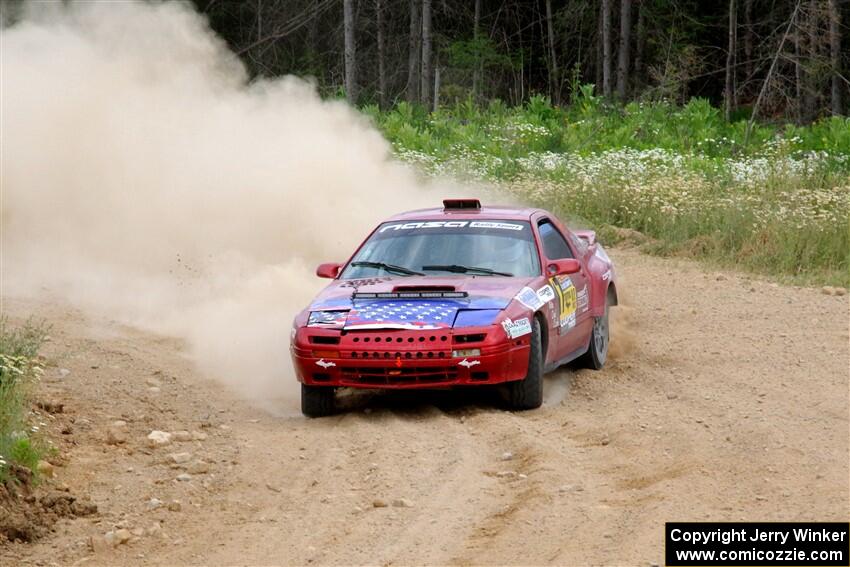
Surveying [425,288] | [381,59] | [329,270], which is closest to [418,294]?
[425,288]

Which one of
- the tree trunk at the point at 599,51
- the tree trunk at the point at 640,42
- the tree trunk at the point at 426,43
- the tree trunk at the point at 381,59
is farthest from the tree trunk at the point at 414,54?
the tree trunk at the point at 640,42

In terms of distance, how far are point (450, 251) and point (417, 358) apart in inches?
64.1

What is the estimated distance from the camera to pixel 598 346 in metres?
12.0

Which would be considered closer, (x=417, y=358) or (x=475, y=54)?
(x=417, y=358)

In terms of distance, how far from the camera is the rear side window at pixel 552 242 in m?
11.5

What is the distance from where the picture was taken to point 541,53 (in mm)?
46125

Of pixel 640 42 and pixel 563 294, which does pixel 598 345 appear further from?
pixel 640 42

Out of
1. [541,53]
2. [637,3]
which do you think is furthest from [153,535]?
[541,53]

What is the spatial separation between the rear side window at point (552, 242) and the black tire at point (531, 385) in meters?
1.42

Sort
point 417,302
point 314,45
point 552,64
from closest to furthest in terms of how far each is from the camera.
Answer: point 417,302, point 314,45, point 552,64

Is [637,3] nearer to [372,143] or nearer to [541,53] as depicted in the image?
[541,53]

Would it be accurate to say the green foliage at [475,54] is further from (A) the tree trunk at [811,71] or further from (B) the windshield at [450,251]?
(B) the windshield at [450,251]

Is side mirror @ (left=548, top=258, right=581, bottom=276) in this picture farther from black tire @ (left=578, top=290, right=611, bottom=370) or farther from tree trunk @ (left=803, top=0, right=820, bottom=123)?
tree trunk @ (left=803, top=0, right=820, bottom=123)

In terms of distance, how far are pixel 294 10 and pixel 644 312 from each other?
30.7m
